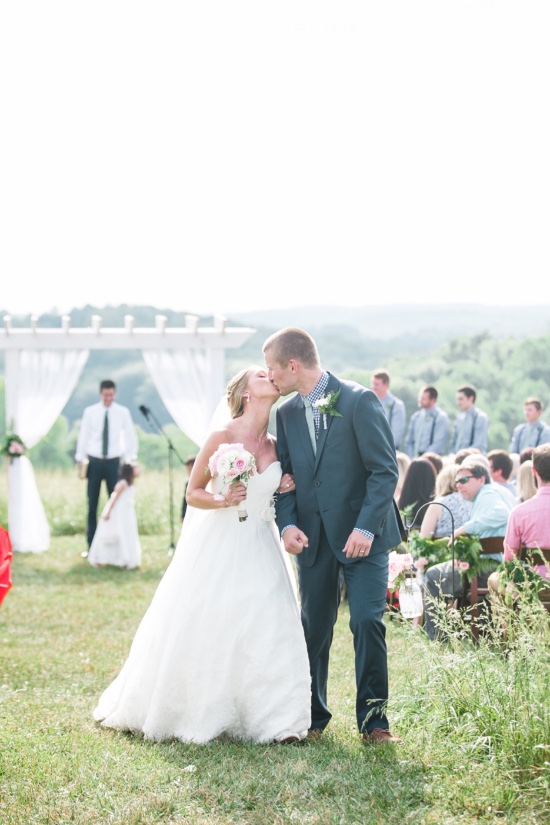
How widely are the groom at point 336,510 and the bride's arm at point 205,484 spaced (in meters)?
0.29

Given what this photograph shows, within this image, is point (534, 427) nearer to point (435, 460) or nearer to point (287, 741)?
point (435, 460)

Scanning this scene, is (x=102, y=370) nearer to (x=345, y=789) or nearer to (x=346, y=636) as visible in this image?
(x=346, y=636)

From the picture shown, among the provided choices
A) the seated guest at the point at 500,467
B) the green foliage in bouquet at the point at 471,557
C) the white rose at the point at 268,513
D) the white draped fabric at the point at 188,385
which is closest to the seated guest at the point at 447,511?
the green foliage in bouquet at the point at 471,557

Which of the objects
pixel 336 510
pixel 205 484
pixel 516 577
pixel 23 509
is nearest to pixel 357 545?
pixel 336 510

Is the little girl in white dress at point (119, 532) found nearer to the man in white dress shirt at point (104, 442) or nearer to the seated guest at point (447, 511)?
the man in white dress shirt at point (104, 442)

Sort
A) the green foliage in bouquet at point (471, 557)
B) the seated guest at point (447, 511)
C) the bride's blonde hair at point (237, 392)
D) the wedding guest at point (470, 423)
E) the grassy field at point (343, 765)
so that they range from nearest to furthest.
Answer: the grassy field at point (343, 765) < the bride's blonde hair at point (237, 392) < the green foliage in bouquet at point (471, 557) < the seated guest at point (447, 511) < the wedding guest at point (470, 423)

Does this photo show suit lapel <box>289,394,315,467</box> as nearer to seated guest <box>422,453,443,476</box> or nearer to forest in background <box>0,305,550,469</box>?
seated guest <box>422,453,443,476</box>

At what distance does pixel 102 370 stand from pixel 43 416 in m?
28.2

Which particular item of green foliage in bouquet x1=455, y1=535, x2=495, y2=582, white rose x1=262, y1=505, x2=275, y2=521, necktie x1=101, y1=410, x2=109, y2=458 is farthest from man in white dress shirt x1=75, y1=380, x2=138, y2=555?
white rose x1=262, y1=505, x2=275, y2=521

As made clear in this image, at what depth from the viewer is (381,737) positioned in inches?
187

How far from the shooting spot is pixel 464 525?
7.43 m

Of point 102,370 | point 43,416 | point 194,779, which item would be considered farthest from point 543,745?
point 102,370

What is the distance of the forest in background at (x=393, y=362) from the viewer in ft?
86.3

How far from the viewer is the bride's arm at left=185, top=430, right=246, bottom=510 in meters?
5.18
